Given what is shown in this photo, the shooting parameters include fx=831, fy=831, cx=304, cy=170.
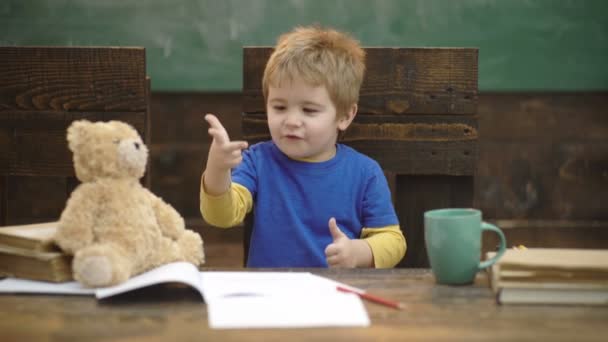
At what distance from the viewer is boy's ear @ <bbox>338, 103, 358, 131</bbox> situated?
1617mm

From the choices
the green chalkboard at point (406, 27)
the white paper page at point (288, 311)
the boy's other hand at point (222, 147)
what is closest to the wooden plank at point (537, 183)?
the green chalkboard at point (406, 27)

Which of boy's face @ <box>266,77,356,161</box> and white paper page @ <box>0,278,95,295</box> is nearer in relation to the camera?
white paper page @ <box>0,278,95,295</box>

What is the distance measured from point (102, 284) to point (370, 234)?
2.28 feet

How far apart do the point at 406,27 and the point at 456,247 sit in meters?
2.38

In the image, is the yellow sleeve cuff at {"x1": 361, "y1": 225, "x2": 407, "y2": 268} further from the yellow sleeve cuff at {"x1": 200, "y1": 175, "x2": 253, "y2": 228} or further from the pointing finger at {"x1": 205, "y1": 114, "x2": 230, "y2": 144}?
the pointing finger at {"x1": 205, "y1": 114, "x2": 230, "y2": 144}

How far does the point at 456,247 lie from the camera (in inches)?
41.4

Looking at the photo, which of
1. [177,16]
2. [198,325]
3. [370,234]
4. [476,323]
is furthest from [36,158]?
[177,16]

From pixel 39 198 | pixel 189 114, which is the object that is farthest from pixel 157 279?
pixel 39 198

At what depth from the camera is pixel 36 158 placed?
1633mm

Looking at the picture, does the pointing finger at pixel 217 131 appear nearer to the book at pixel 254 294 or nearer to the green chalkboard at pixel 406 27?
the book at pixel 254 294

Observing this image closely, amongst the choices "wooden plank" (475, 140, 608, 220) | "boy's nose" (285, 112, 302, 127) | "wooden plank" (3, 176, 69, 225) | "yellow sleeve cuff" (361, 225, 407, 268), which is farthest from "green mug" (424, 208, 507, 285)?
"wooden plank" (3, 176, 69, 225)

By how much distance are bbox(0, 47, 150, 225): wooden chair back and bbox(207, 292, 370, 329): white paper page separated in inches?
26.6

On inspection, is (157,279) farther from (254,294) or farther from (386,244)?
(386,244)

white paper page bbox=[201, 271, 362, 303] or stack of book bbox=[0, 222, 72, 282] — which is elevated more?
stack of book bbox=[0, 222, 72, 282]
